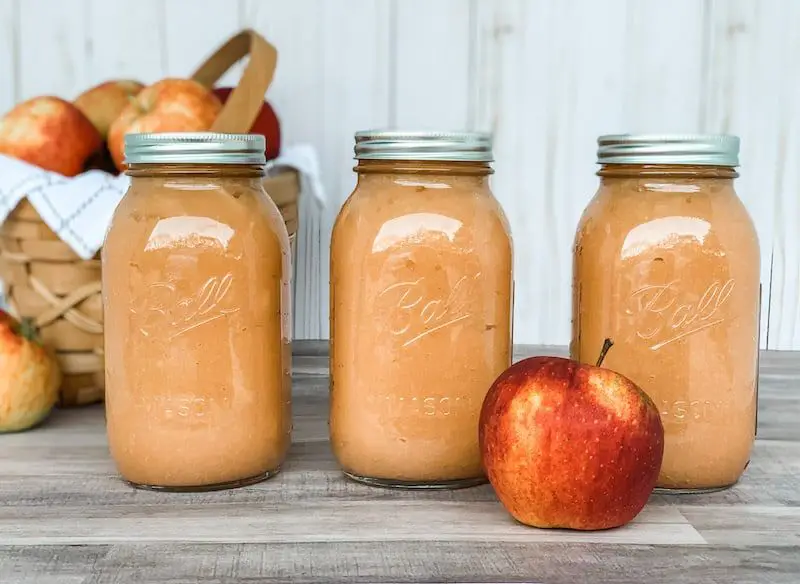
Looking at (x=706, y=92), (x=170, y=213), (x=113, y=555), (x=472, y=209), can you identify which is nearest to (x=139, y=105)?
(x=170, y=213)

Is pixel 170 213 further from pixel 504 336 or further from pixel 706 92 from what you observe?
pixel 706 92

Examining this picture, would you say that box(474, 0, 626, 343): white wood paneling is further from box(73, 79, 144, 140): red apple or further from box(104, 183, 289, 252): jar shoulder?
box(104, 183, 289, 252): jar shoulder

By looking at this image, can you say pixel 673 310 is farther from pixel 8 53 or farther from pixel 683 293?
pixel 8 53

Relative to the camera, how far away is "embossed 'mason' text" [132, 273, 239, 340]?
0.76 metres

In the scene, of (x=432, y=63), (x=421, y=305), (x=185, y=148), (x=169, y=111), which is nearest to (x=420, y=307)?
(x=421, y=305)

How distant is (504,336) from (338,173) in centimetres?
60

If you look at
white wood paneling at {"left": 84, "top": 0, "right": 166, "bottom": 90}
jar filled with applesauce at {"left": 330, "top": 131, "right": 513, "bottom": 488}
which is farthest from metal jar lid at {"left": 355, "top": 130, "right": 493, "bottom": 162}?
white wood paneling at {"left": 84, "top": 0, "right": 166, "bottom": 90}

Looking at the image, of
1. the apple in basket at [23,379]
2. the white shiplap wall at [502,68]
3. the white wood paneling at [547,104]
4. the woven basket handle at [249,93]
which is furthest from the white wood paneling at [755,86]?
the apple in basket at [23,379]

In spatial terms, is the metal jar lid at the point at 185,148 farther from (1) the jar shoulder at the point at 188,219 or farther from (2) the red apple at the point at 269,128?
(2) the red apple at the point at 269,128

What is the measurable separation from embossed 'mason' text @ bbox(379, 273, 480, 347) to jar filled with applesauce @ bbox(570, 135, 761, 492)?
0.12 meters

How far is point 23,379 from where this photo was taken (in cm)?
97

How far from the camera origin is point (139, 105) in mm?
1053

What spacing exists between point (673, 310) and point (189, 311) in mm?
411

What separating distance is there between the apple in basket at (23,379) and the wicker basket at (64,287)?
42mm
